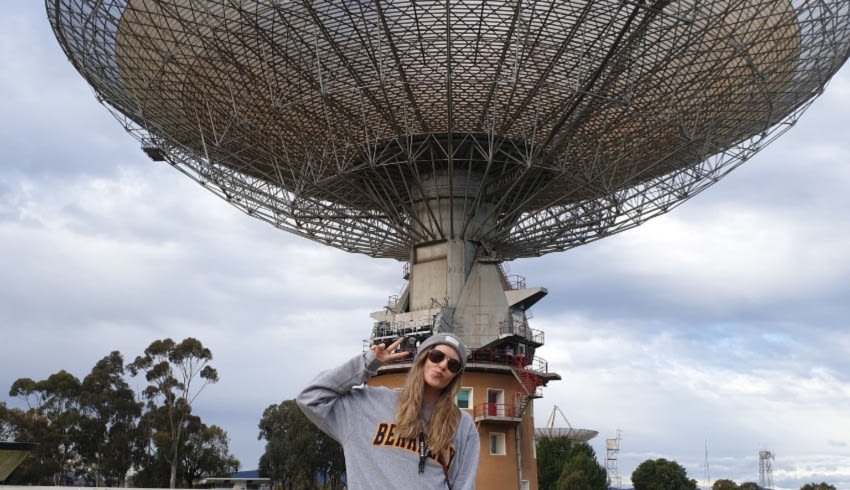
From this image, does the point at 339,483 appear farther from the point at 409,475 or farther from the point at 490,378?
the point at 409,475

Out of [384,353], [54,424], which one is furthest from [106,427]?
[384,353]

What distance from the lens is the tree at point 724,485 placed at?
95.9 m

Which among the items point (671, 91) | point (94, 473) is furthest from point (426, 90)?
point (94, 473)

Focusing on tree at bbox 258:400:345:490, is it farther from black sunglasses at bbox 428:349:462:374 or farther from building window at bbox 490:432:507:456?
black sunglasses at bbox 428:349:462:374

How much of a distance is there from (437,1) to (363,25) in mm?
3061

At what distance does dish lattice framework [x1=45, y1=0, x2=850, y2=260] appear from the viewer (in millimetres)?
33656

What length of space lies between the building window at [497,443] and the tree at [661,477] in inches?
1804

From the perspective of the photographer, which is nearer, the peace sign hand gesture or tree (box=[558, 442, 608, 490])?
the peace sign hand gesture

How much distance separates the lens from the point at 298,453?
76.8 meters

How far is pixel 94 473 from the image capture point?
7012cm

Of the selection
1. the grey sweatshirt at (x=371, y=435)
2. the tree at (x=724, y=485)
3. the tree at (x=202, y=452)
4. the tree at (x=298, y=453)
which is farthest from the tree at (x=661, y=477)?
the grey sweatshirt at (x=371, y=435)

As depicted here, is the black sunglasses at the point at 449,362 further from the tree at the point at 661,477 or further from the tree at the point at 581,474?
the tree at the point at 661,477

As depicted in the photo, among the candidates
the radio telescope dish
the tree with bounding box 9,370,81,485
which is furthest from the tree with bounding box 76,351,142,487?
the radio telescope dish

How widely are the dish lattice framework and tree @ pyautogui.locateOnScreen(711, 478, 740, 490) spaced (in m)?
60.8
